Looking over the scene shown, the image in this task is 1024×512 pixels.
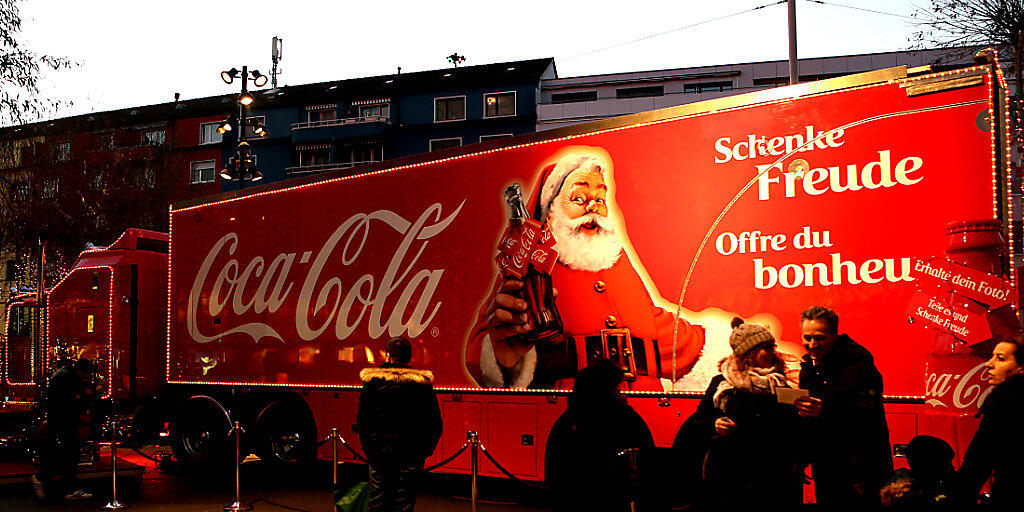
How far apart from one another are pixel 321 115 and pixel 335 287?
39304 millimetres

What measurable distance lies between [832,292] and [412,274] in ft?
15.6

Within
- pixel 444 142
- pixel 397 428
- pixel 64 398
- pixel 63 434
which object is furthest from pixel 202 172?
pixel 397 428

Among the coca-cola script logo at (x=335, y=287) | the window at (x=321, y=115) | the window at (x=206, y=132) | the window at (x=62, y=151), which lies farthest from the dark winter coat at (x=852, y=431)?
the window at (x=206, y=132)

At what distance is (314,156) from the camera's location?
4884 centimetres

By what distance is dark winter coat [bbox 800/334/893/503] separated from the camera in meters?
5.52

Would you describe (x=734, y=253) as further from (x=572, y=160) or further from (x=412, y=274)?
(x=412, y=274)

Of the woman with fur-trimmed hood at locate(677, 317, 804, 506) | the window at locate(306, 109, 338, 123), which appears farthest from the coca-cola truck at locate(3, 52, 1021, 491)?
the window at locate(306, 109, 338, 123)

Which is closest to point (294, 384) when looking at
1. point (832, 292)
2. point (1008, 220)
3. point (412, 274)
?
point (412, 274)

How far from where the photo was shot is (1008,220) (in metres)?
6.51

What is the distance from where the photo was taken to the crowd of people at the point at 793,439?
14.5 feet

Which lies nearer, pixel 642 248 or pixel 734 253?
pixel 734 253

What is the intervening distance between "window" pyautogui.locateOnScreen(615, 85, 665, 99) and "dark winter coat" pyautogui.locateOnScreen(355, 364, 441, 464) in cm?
3761

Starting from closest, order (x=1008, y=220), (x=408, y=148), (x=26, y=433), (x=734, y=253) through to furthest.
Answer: (x=1008, y=220)
(x=734, y=253)
(x=26, y=433)
(x=408, y=148)

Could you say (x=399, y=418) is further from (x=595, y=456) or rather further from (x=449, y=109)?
(x=449, y=109)
